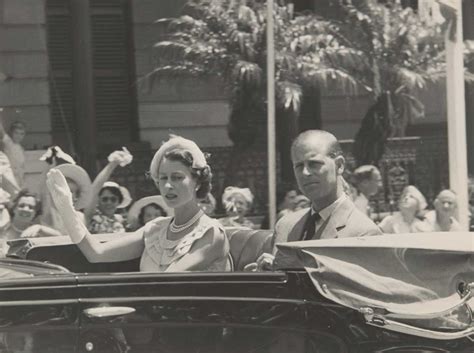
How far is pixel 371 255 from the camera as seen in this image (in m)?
3.67

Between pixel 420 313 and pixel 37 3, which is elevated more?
pixel 37 3

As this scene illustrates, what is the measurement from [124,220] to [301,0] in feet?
11.6

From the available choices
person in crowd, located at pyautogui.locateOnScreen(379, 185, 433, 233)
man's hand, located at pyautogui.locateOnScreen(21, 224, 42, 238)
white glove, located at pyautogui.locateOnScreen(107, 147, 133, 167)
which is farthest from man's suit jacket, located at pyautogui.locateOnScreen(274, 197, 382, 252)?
white glove, located at pyautogui.locateOnScreen(107, 147, 133, 167)

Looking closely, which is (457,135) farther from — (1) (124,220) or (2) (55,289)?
(2) (55,289)

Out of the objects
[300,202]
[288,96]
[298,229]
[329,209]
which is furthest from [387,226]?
[329,209]

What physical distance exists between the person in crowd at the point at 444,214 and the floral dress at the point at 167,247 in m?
4.33

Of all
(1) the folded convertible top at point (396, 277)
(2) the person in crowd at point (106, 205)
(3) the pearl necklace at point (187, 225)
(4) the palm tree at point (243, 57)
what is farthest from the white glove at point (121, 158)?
(1) the folded convertible top at point (396, 277)

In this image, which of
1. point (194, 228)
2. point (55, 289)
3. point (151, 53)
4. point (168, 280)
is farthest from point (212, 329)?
point (151, 53)

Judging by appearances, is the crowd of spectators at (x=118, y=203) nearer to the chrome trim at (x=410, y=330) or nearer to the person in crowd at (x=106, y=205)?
the person in crowd at (x=106, y=205)

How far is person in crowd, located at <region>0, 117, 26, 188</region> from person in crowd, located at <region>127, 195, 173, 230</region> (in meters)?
1.69

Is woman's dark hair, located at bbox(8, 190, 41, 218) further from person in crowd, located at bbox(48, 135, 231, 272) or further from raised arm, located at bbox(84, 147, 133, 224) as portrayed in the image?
person in crowd, located at bbox(48, 135, 231, 272)

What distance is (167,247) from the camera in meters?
4.41

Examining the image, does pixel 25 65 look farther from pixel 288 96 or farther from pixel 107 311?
pixel 107 311

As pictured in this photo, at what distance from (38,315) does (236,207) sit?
464cm
